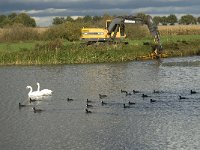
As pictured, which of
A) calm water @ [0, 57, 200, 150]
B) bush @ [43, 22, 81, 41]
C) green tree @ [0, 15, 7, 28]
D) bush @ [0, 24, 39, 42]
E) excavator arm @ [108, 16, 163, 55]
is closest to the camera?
calm water @ [0, 57, 200, 150]

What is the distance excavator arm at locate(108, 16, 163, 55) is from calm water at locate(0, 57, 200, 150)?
10.8 m

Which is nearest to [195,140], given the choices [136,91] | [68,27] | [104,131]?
[104,131]

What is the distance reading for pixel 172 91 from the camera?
3456 cm

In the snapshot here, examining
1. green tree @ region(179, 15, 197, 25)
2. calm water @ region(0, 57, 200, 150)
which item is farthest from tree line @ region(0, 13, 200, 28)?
calm water @ region(0, 57, 200, 150)

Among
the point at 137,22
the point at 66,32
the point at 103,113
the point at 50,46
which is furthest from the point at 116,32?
the point at 103,113

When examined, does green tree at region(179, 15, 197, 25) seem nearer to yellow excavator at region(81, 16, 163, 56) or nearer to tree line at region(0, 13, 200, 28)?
tree line at region(0, 13, 200, 28)

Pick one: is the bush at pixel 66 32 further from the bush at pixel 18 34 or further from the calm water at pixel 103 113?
the calm water at pixel 103 113

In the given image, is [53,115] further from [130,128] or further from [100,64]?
[100,64]

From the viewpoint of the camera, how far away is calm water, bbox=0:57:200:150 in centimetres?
2211

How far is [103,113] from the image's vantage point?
28234mm

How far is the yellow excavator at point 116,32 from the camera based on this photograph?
58156 millimetres

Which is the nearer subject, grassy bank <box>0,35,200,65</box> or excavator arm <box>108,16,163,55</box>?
grassy bank <box>0,35,200,65</box>

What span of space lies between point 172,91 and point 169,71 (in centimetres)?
1282

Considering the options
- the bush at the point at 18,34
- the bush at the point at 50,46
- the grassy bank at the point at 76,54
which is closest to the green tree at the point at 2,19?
the bush at the point at 18,34
